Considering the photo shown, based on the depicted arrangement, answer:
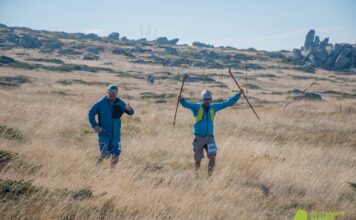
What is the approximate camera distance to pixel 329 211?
20.4 ft

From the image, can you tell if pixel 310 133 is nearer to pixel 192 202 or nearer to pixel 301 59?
pixel 192 202

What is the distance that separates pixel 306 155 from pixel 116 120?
5086 millimetres

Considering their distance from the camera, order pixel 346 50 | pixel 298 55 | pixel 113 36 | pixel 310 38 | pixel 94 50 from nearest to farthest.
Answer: pixel 346 50, pixel 94 50, pixel 298 55, pixel 310 38, pixel 113 36

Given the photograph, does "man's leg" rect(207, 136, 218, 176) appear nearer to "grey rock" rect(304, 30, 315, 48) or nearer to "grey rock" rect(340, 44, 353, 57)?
"grey rock" rect(340, 44, 353, 57)

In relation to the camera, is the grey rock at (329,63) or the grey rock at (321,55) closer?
the grey rock at (329,63)

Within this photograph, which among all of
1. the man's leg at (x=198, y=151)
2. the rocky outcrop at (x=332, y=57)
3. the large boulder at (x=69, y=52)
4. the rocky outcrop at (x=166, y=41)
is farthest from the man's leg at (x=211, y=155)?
the rocky outcrop at (x=166, y=41)

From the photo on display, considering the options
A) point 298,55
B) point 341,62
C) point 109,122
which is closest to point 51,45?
point 298,55

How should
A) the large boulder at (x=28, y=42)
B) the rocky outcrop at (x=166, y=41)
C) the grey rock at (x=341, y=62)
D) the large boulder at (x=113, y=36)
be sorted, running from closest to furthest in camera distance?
the large boulder at (x=28, y=42), the grey rock at (x=341, y=62), the large boulder at (x=113, y=36), the rocky outcrop at (x=166, y=41)

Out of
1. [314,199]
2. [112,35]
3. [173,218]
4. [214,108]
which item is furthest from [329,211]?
[112,35]

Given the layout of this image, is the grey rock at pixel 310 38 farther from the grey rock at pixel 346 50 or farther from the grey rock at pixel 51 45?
the grey rock at pixel 51 45

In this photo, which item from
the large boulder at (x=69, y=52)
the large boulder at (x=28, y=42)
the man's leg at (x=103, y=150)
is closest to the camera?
the man's leg at (x=103, y=150)

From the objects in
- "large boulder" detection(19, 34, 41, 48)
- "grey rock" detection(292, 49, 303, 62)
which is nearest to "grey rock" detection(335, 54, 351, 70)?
"grey rock" detection(292, 49, 303, 62)

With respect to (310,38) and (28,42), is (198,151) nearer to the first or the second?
(28,42)

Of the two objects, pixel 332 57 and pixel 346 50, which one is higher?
pixel 346 50
